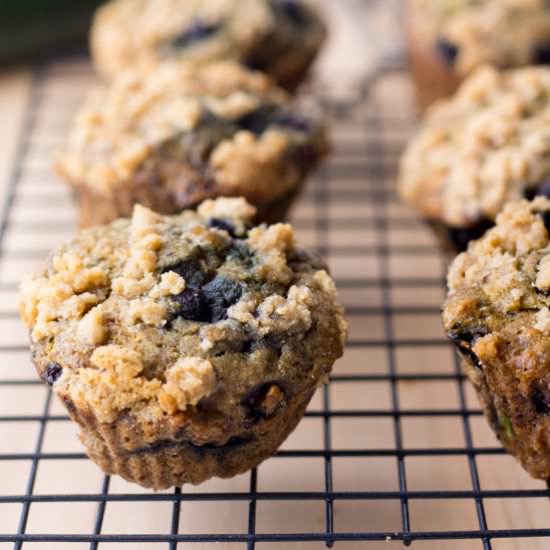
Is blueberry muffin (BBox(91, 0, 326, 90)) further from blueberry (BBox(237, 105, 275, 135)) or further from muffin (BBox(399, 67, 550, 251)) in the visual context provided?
muffin (BBox(399, 67, 550, 251))

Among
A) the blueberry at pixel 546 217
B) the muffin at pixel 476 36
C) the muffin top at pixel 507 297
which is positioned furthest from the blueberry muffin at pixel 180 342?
the muffin at pixel 476 36

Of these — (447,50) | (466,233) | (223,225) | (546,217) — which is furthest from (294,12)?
(546,217)

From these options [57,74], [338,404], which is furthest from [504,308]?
[57,74]

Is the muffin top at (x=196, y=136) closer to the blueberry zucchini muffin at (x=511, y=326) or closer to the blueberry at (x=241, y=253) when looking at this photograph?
the blueberry at (x=241, y=253)

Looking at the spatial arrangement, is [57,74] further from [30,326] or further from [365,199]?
[30,326]

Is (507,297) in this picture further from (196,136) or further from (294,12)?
(294,12)

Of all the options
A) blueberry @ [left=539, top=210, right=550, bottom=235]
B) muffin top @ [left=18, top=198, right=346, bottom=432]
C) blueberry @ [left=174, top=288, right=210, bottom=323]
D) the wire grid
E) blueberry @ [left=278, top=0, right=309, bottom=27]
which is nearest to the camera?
muffin top @ [left=18, top=198, right=346, bottom=432]

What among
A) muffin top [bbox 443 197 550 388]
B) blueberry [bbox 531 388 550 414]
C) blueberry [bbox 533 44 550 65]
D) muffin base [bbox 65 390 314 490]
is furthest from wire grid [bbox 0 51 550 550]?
blueberry [bbox 533 44 550 65]
